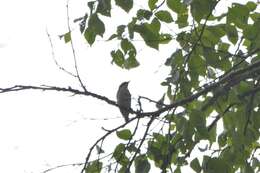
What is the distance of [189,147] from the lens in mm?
2982

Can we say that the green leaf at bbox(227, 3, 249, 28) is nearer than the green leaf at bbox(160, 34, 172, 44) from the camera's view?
Yes

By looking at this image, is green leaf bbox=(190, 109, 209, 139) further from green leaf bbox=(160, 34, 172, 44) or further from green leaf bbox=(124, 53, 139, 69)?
green leaf bbox=(124, 53, 139, 69)

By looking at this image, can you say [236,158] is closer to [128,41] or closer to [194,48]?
[194,48]

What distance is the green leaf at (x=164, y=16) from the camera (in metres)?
3.06

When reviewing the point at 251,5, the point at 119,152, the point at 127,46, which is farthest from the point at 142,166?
the point at 251,5

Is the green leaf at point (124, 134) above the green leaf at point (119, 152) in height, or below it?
above

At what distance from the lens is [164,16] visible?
3.08 m

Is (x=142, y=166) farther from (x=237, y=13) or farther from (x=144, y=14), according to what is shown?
(x=237, y=13)

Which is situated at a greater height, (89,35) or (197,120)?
(89,35)

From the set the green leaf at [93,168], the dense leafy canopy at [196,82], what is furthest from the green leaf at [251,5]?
Result: the green leaf at [93,168]

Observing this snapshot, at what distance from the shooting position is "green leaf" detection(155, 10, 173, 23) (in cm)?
306

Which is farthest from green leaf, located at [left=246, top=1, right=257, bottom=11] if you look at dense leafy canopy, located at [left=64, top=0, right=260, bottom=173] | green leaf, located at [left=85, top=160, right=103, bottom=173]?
green leaf, located at [left=85, top=160, right=103, bottom=173]

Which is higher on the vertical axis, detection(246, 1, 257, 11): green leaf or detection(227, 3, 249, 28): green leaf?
detection(246, 1, 257, 11): green leaf

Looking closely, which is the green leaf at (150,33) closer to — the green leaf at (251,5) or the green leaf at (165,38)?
the green leaf at (165,38)
